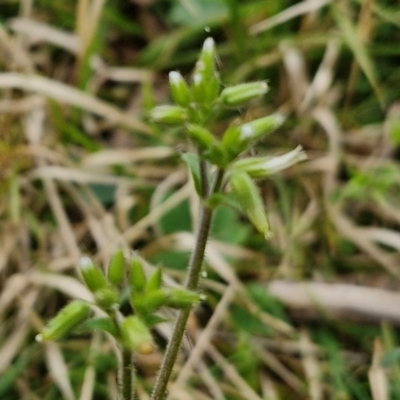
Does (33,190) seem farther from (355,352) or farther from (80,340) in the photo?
(355,352)

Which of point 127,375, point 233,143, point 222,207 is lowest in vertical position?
point 222,207

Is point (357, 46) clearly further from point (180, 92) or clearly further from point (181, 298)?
point (181, 298)

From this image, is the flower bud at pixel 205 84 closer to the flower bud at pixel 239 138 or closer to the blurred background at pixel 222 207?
the flower bud at pixel 239 138

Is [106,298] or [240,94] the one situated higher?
[240,94]

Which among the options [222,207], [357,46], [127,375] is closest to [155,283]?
[127,375]

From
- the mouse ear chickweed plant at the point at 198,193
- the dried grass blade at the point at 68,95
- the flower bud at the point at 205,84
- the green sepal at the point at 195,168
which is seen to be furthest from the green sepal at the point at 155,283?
the dried grass blade at the point at 68,95

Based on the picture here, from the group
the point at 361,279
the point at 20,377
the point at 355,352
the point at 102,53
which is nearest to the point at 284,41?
the point at 102,53

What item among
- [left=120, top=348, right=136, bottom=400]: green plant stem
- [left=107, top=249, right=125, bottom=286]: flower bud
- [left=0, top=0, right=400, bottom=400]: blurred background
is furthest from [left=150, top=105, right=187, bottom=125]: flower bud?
[left=0, top=0, right=400, bottom=400]: blurred background
